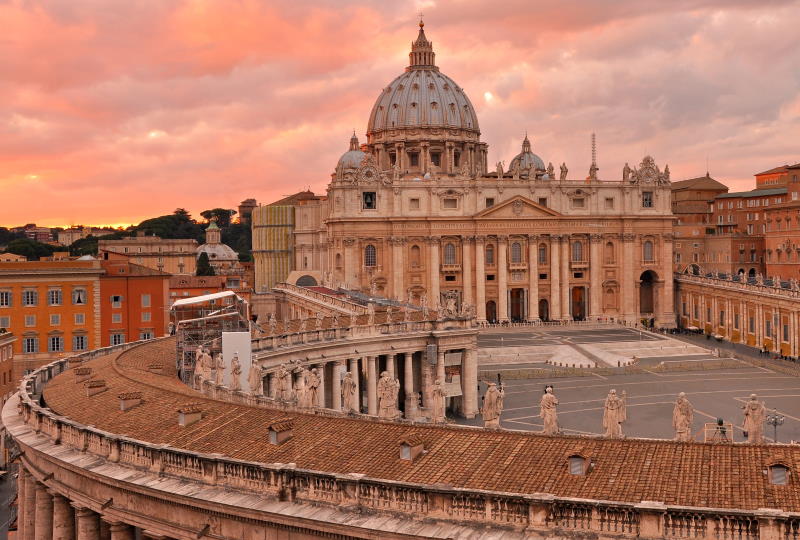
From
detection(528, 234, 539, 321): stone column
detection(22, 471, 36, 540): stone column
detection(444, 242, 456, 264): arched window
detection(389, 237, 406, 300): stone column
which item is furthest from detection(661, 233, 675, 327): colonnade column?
detection(22, 471, 36, 540): stone column

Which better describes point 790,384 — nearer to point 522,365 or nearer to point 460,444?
point 522,365

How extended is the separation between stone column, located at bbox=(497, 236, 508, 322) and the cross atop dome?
4713 cm

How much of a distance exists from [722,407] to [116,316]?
153ft

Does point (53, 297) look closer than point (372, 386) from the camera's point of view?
No

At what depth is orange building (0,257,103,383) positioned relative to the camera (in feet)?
229

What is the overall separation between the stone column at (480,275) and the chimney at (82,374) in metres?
77.7

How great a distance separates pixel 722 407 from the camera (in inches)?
2421

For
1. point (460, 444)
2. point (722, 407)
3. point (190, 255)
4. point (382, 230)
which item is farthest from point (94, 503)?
point (190, 255)

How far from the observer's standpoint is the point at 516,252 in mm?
114500

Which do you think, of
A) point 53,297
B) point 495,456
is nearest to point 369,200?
point 53,297

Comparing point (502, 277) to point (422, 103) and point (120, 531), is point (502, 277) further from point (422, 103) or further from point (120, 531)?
point (120, 531)

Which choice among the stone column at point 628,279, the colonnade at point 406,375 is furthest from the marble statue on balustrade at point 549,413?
the stone column at point 628,279

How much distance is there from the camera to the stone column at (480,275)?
112312mm

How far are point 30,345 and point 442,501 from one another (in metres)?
58.7
